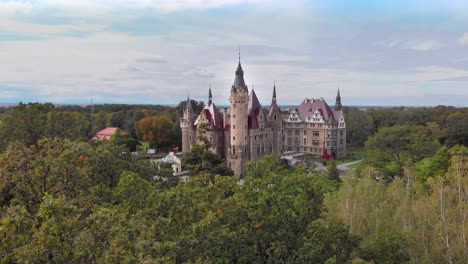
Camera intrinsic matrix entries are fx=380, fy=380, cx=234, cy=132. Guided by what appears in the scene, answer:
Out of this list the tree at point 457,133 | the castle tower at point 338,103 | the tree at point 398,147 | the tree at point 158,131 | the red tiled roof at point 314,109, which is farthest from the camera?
the tree at point 158,131

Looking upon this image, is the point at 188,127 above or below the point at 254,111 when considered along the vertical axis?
below

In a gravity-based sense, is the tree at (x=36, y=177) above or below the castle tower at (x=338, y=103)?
below

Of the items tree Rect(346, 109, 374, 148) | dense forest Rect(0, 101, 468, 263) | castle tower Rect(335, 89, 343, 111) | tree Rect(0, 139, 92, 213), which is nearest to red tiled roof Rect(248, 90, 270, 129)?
dense forest Rect(0, 101, 468, 263)

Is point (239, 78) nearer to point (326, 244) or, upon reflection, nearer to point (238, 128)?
point (238, 128)

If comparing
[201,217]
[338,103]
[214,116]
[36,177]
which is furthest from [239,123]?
[201,217]

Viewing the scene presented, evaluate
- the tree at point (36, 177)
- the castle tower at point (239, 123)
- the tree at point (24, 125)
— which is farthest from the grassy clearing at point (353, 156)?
the tree at point (36, 177)

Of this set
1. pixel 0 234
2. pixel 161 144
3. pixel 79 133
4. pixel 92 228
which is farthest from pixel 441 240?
pixel 161 144

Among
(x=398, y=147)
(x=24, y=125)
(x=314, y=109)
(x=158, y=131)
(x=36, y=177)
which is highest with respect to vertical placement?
(x=314, y=109)

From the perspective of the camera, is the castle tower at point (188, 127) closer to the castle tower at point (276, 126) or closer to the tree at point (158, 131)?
the castle tower at point (276, 126)
